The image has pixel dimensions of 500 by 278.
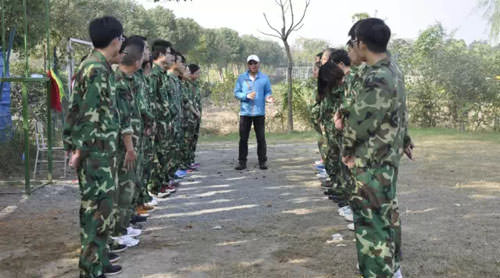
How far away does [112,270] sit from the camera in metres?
4.04

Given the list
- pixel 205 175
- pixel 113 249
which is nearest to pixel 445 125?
pixel 205 175

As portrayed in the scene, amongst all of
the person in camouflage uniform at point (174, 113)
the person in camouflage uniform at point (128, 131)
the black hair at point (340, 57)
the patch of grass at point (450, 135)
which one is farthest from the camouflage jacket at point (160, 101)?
the patch of grass at point (450, 135)

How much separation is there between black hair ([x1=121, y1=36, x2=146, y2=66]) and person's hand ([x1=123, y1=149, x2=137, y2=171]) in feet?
2.94

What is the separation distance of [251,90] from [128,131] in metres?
5.21

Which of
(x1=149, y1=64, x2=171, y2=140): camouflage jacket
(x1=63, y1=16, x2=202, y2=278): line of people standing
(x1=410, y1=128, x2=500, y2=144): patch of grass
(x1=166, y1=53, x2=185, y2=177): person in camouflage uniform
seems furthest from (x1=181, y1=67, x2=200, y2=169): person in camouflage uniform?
(x1=410, y1=128, x2=500, y2=144): patch of grass

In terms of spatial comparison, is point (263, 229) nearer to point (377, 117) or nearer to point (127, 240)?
point (127, 240)

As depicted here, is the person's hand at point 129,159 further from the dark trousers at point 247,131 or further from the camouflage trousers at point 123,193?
the dark trousers at point 247,131

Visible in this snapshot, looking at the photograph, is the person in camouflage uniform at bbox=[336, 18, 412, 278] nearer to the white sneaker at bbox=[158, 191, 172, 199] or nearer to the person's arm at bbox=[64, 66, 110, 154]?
the person's arm at bbox=[64, 66, 110, 154]

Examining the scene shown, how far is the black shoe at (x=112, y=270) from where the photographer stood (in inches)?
158

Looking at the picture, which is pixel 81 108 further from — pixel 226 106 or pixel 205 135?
pixel 226 106

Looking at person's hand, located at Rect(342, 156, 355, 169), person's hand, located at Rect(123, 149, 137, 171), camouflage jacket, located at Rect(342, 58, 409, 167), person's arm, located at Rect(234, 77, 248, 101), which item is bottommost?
person's hand, located at Rect(123, 149, 137, 171)

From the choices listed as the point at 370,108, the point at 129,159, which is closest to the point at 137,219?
the point at 129,159

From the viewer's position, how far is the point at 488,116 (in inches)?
588

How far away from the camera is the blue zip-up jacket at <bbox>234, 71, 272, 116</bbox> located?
30.0 feet
